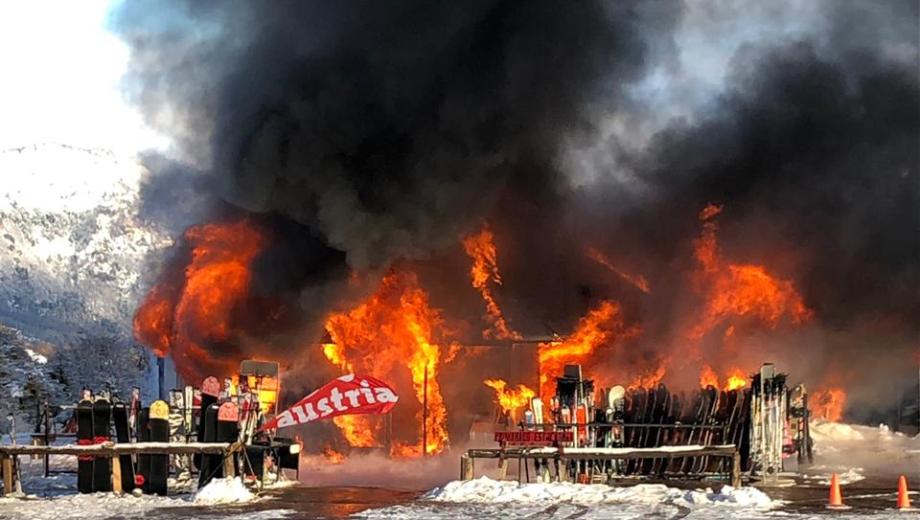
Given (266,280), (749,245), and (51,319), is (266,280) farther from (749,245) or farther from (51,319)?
(51,319)

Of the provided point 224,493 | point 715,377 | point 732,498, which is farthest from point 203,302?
point 732,498

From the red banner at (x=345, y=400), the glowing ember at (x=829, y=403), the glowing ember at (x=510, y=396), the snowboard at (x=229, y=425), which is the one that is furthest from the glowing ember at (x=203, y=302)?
the glowing ember at (x=829, y=403)

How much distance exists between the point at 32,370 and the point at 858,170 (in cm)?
4190

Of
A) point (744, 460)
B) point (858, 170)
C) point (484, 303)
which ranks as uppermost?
point (858, 170)

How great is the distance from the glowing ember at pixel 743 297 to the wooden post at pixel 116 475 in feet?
81.2

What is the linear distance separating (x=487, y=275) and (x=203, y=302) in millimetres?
10415

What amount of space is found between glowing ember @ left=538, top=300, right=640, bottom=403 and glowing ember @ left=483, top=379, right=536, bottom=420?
559 millimetres

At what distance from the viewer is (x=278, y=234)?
33.6m

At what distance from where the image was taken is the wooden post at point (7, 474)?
1947 cm

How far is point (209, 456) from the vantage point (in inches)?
801

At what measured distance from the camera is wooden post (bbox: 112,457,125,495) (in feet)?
64.4

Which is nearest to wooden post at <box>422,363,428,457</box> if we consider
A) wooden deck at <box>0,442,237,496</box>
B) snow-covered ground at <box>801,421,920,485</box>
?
snow-covered ground at <box>801,421,920,485</box>

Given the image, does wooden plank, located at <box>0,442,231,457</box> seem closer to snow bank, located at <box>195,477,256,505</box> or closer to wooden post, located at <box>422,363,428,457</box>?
snow bank, located at <box>195,477,256,505</box>

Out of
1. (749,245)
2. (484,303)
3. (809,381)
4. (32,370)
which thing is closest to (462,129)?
(484,303)
